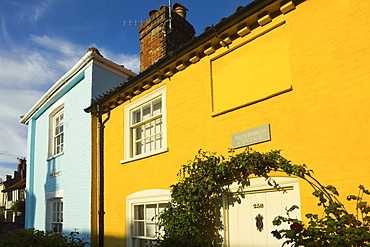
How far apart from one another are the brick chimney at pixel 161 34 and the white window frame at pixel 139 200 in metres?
3.61

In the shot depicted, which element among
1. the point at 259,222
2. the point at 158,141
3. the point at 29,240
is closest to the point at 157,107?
the point at 158,141

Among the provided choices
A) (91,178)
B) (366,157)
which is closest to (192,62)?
(366,157)

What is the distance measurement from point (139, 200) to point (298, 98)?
428cm

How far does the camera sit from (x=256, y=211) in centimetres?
557

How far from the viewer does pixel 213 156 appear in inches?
239

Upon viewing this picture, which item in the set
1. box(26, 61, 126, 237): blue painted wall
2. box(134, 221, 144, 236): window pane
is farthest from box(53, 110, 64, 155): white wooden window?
box(134, 221, 144, 236): window pane

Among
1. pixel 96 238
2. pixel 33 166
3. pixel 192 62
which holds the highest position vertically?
pixel 192 62

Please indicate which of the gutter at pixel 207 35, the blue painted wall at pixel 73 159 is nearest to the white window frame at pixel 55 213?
the blue painted wall at pixel 73 159

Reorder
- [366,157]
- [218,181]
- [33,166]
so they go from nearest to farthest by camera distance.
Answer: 1. [366,157]
2. [218,181]
3. [33,166]

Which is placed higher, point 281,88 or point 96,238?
point 281,88

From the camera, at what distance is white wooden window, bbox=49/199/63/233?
11.4 metres

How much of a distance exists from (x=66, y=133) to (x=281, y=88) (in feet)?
25.7

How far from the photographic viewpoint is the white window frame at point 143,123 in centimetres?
759

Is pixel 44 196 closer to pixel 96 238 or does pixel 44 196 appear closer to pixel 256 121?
pixel 96 238
